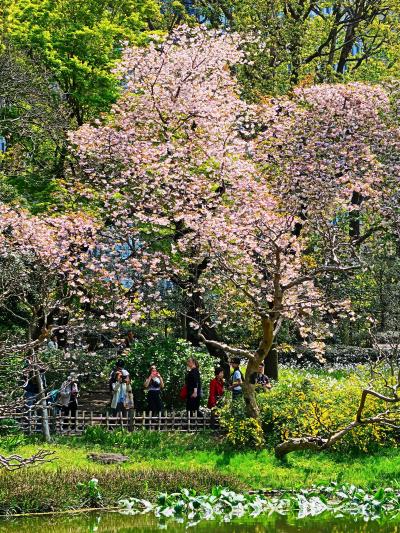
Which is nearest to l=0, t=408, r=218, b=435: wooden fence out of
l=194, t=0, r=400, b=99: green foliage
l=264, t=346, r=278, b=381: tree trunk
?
l=264, t=346, r=278, b=381: tree trunk

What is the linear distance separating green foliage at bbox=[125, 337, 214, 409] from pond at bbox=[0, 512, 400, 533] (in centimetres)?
918

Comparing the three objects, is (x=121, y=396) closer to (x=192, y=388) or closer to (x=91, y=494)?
(x=192, y=388)

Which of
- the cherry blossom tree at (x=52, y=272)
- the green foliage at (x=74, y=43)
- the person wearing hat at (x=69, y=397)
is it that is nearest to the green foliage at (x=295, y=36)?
the green foliage at (x=74, y=43)

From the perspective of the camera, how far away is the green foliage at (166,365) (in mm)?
23156

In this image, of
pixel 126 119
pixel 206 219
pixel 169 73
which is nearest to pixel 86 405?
pixel 206 219

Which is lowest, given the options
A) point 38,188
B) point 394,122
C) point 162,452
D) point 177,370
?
point 162,452

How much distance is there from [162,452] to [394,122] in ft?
49.6

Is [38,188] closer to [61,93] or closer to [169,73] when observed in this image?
[61,93]

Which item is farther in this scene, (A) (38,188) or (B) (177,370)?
(A) (38,188)

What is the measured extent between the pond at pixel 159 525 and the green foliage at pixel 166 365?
918 centimetres

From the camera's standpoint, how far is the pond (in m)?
12.9

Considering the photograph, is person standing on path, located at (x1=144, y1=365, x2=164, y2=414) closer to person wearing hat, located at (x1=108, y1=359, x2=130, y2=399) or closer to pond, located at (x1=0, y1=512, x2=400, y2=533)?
person wearing hat, located at (x1=108, y1=359, x2=130, y2=399)

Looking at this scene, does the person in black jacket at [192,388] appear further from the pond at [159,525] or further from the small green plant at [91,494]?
the pond at [159,525]

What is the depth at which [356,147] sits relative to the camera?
27.7m
